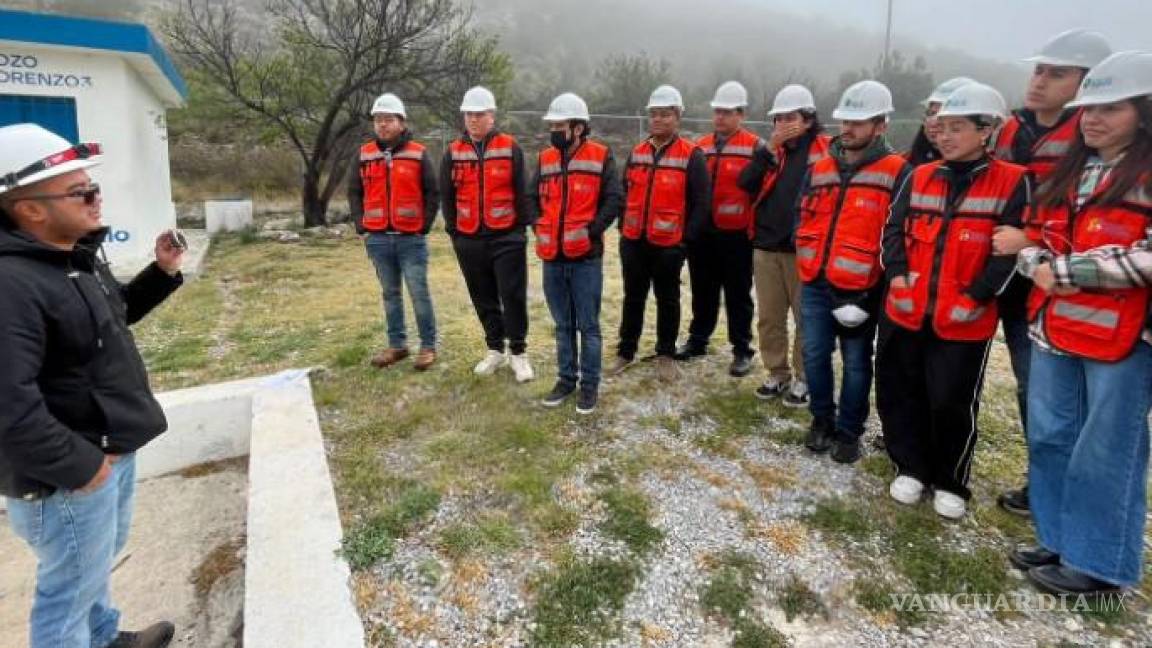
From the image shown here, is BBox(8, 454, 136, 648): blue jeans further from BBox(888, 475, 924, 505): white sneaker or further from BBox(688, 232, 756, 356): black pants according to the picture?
BBox(688, 232, 756, 356): black pants

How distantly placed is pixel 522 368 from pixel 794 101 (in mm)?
2582

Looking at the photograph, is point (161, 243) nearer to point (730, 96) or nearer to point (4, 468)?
point (4, 468)

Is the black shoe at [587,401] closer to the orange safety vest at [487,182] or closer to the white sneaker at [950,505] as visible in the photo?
the orange safety vest at [487,182]

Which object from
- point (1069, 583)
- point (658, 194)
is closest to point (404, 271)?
point (658, 194)

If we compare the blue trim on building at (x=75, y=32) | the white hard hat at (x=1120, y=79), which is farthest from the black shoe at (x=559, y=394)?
the blue trim on building at (x=75, y=32)

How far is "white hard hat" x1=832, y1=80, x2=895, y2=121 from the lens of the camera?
11.1 ft

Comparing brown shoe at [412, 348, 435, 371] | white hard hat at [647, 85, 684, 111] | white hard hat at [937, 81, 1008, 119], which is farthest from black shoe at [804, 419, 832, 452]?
brown shoe at [412, 348, 435, 371]

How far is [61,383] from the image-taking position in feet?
6.14

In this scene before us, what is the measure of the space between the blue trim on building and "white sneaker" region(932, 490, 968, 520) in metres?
9.97

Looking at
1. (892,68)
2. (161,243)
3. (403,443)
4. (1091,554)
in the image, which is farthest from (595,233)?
(892,68)

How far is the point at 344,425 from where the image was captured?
427 centimetres

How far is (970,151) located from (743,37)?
6532 centimetres

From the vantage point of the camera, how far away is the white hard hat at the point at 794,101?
13.4ft

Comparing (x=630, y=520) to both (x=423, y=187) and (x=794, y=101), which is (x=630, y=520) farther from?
(x=423, y=187)
